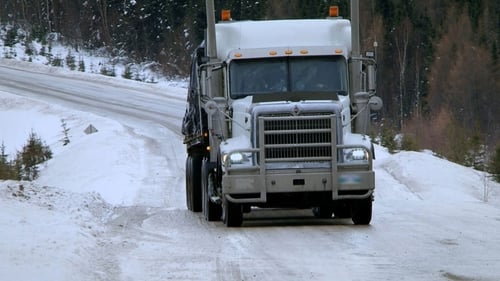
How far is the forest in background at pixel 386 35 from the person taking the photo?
62.9m

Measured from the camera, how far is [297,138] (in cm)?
1452

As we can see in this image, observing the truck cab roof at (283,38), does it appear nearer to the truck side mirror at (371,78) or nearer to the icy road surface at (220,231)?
the truck side mirror at (371,78)

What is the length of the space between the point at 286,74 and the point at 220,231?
109 inches

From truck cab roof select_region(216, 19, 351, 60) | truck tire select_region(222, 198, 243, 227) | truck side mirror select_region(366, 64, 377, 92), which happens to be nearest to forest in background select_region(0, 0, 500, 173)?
truck cab roof select_region(216, 19, 351, 60)

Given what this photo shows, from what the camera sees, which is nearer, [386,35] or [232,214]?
[232,214]

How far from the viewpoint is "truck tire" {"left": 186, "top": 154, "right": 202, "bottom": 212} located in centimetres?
1858

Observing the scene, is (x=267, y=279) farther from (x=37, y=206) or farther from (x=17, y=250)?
(x=37, y=206)

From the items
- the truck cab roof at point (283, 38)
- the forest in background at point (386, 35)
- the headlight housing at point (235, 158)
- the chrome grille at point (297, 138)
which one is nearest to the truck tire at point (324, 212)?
the chrome grille at point (297, 138)

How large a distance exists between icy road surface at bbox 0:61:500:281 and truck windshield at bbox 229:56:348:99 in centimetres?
216

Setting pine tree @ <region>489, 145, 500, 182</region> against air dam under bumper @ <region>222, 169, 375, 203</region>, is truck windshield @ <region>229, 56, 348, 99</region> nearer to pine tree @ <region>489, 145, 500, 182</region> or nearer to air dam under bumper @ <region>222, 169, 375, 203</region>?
air dam under bumper @ <region>222, 169, 375, 203</region>

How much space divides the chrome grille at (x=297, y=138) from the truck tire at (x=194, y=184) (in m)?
4.33

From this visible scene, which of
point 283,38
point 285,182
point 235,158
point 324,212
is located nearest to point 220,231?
point 235,158

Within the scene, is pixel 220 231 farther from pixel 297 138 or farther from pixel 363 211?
pixel 363 211

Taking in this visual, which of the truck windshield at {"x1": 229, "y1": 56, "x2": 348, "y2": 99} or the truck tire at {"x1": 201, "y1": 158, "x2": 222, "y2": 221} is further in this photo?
the truck tire at {"x1": 201, "y1": 158, "x2": 222, "y2": 221}
